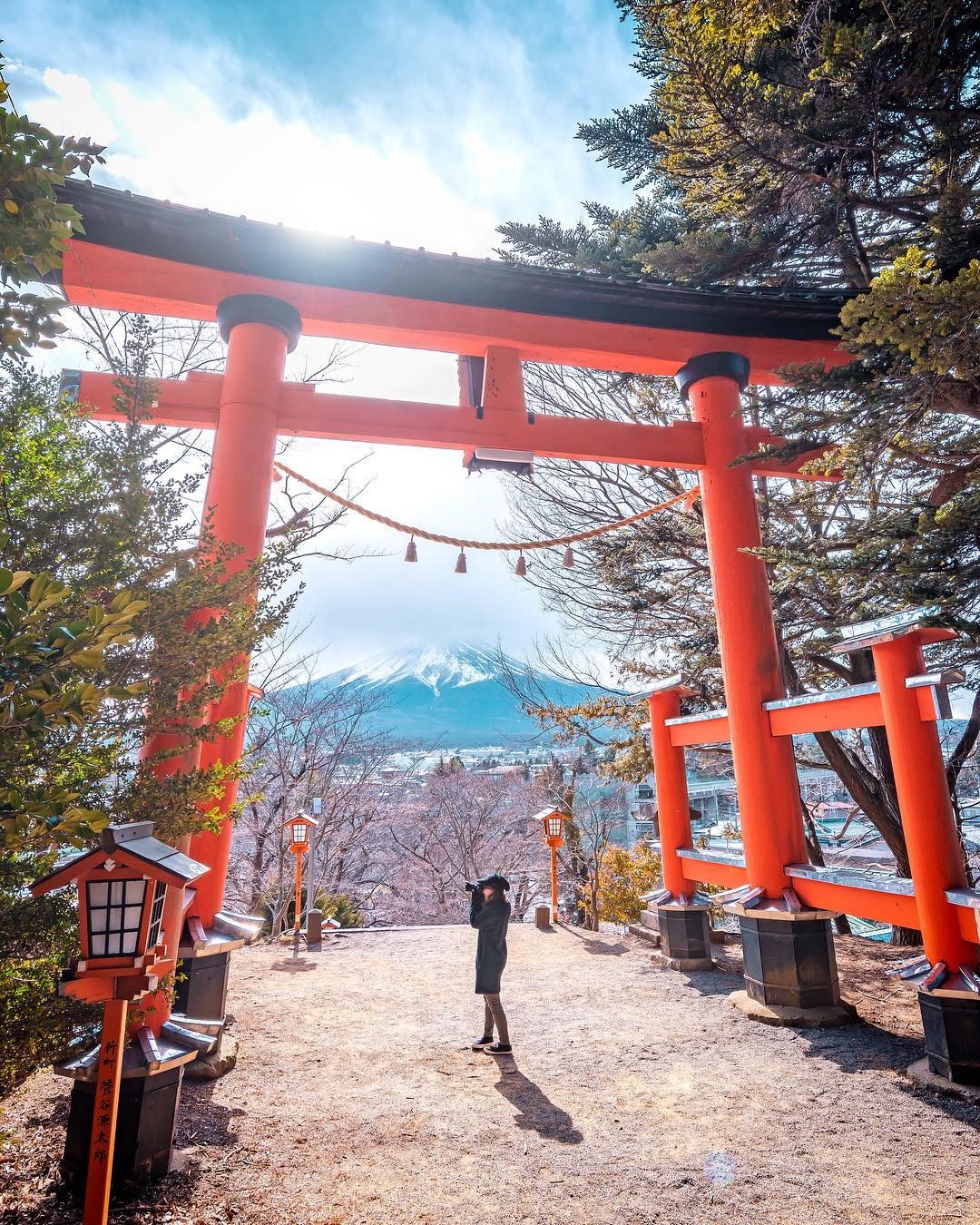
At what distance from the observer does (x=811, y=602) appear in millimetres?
7258

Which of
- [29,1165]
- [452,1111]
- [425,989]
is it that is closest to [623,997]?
[425,989]

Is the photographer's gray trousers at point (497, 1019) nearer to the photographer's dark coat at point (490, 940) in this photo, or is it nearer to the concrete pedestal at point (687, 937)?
the photographer's dark coat at point (490, 940)

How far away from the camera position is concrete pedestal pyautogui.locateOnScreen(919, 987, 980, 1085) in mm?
3484

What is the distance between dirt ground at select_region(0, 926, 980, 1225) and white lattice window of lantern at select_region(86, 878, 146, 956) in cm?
98

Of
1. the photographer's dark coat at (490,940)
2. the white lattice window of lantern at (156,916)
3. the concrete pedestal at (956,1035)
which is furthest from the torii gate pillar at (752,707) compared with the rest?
the white lattice window of lantern at (156,916)

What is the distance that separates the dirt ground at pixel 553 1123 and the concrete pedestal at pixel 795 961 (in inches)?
9.1

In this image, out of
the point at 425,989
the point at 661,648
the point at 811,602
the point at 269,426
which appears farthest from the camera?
the point at 661,648

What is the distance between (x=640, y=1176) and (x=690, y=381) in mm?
6000

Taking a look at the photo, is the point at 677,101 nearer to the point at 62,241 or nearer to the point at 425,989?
the point at 62,241

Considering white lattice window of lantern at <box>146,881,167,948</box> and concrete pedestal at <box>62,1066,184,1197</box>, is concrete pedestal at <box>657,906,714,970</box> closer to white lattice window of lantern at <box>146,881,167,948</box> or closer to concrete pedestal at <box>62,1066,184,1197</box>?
concrete pedestal at <box>62,1066,184,1197</box>

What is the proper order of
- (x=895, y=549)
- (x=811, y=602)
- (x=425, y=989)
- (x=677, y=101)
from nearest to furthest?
(x=895, y=549)
(x=677, y=101)
(x=425, y=989)
(x=811, y=602)

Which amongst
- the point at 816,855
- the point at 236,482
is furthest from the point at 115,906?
the point at 816,855

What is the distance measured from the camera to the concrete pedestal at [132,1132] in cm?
254

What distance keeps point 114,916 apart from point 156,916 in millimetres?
293
